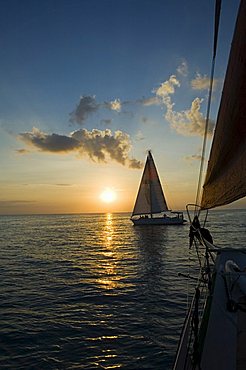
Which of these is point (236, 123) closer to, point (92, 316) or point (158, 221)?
point (92, 316)

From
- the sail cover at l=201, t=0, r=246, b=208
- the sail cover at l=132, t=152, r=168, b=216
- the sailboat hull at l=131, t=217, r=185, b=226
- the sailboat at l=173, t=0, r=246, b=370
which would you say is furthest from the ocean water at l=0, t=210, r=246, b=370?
the sailboat hull at l=131, t=217, r=185, b=226

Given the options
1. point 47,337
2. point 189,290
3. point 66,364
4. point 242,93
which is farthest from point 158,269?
point 242,93

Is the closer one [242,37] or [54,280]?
[242,37]

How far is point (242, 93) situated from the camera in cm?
284

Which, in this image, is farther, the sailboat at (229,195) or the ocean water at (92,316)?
the ocean water at (92,316)

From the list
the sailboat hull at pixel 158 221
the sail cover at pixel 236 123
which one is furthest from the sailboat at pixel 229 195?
the sailboat hull at pixel 158 221

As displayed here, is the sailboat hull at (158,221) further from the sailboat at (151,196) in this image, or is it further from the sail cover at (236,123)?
the sail cover at (236,123)

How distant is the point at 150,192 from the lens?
68750mm

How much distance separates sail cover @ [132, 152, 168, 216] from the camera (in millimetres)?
68812

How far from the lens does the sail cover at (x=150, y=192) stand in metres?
68.8

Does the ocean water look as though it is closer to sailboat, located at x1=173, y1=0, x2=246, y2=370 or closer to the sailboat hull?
sailboat, located at x1=173, y1=0, x2=246, y2=370

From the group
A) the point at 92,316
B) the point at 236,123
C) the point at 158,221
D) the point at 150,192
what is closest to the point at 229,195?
the point at 236,123

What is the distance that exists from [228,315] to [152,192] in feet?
209

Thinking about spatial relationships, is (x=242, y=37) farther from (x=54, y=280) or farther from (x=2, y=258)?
(x=2, y=258)
